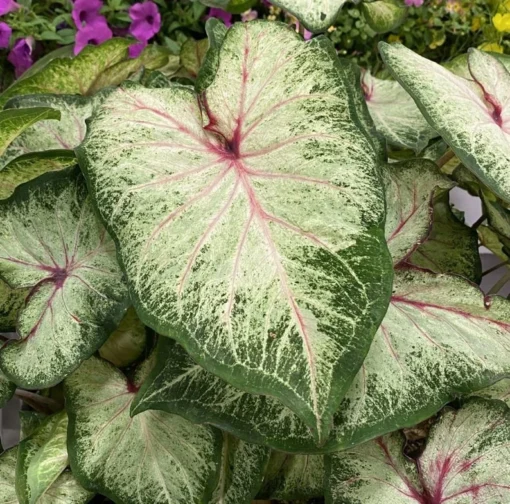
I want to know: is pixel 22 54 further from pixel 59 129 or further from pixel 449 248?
pixel 449 248

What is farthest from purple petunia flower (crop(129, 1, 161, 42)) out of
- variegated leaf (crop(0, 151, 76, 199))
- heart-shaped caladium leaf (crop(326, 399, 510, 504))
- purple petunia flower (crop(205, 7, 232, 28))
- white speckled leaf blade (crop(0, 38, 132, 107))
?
heart-shaped caladium leaf (crop(326, 399, 510, 504))

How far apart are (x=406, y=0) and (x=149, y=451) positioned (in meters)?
1.17

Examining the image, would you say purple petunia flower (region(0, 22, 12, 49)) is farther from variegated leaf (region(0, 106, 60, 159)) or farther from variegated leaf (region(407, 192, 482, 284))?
variegated leaf (region(407, 192, 482, 284))

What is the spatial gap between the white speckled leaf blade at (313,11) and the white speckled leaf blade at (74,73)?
36 centimetres

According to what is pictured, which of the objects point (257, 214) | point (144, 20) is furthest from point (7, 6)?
point (257, 214)

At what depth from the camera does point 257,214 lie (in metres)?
0.57

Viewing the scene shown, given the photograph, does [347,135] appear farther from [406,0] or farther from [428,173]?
[406,0]

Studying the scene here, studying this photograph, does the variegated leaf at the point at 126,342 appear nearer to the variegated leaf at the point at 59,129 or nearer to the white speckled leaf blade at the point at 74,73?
the variegated leaf at the point at 59,129

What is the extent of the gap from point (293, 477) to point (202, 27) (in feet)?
3.54

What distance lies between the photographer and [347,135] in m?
0.59

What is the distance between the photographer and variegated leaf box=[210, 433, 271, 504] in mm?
731

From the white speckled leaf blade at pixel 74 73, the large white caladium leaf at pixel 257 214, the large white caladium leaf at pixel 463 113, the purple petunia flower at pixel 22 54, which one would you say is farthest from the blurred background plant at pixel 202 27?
the large white caladium leaf at pixel 257 214

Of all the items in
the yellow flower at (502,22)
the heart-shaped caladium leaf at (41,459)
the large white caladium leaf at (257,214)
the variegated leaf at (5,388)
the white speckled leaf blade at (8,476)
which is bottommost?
the white speckled leaf blade at (8,476)

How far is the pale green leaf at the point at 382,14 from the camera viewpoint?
99 cm
